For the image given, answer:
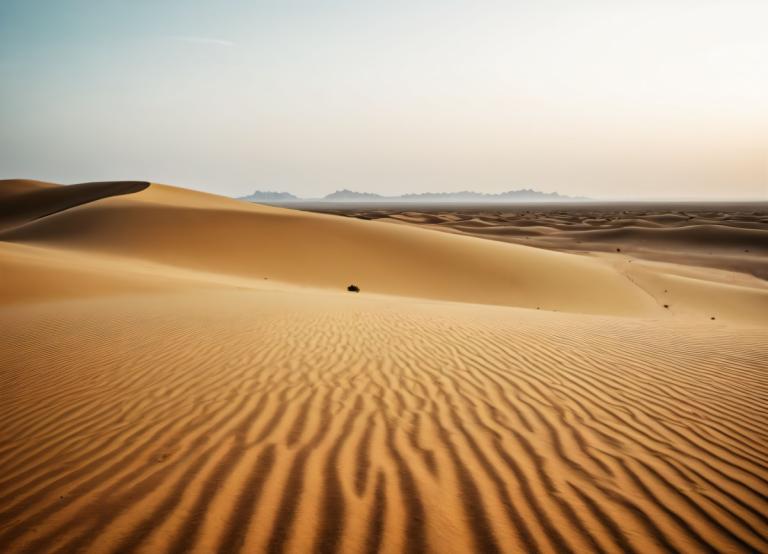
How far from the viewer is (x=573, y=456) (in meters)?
Result: 3.78

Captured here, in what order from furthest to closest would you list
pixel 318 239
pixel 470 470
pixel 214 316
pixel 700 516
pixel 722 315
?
pixel 318 239
pixel 722 315
pixel 214 316
pixel 470 470
pixel 700 516

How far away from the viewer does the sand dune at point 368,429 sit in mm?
2855

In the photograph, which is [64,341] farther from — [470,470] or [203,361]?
[470,470]

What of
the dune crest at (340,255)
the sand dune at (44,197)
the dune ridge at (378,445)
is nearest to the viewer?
the dune ridge at (378,445)

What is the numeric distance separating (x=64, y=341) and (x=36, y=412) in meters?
3.06

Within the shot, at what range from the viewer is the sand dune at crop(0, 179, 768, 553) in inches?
112

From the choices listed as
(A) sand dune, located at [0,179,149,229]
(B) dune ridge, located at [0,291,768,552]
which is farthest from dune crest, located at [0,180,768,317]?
(A) sand dune, located at [0,179,149,229]

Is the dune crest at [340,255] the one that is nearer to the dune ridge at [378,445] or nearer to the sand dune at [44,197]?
the dune ridge at [378,445]

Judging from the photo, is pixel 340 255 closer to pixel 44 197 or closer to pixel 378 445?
pixel 378 445

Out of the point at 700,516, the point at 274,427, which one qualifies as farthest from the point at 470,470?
the point at 274,427

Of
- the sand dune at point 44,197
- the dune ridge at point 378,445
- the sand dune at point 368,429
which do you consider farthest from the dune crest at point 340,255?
the sand dune at point 44,197

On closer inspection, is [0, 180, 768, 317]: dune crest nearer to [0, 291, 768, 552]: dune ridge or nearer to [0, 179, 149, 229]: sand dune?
[0, 291, 768, 552]: dune ridge

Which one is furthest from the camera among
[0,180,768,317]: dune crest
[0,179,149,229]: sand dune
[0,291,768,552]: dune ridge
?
[0,179,149,229]: sand dune

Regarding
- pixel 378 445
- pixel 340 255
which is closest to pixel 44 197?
pixel 340 255
